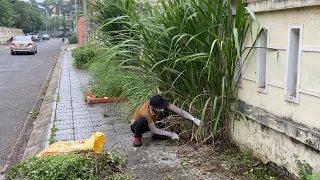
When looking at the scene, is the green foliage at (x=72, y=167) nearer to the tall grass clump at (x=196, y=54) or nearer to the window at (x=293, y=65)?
the tall grass clump at (x=196, y=54)

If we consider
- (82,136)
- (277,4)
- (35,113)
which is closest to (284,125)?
(277,4)

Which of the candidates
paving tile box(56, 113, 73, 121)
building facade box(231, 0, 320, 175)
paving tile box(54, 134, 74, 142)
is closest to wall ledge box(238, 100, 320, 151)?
building facade box(231, 0, 320, 175)

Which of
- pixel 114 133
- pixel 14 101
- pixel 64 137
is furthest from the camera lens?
pixel 14 101

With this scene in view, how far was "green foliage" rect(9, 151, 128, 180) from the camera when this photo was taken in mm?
3523

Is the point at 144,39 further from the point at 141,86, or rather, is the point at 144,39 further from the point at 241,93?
the point at 241,93

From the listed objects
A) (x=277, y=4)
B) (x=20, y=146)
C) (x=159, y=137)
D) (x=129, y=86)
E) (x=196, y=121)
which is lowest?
(x=20, y=146)

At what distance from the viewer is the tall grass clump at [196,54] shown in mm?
3781

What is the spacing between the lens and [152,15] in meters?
4.45

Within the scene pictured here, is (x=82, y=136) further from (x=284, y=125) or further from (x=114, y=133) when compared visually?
(x=284, y=125)

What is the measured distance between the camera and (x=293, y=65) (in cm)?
315

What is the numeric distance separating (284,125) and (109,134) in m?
2.66

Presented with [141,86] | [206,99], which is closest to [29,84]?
[141,86]

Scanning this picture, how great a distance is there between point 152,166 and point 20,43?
23.4 m

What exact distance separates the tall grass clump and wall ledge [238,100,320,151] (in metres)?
0.28
